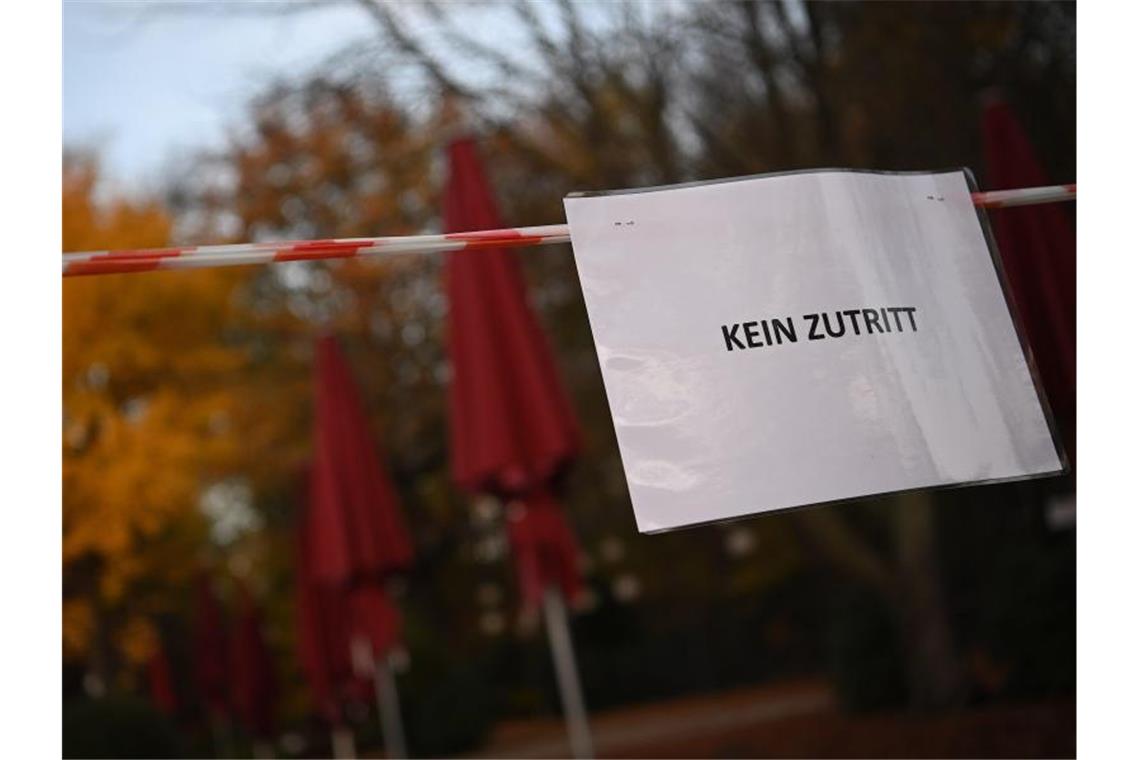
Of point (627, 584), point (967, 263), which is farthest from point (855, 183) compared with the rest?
point (627, 584)

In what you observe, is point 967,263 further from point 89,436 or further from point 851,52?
point 89,436

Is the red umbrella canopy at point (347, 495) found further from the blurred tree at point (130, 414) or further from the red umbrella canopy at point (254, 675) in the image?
the blurred tree at point (130, 414)

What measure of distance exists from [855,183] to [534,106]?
275 inches

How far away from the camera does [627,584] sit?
16.9m

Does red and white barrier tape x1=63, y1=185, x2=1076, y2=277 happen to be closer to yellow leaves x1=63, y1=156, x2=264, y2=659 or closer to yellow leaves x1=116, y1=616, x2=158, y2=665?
yellow leaves x1=63, y1=156, x2=264, y2=659

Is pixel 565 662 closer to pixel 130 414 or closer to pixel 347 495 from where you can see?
pixel 347 495

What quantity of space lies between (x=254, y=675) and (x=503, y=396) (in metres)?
7.21

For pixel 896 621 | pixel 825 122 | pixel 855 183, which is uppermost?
pixel 825 122

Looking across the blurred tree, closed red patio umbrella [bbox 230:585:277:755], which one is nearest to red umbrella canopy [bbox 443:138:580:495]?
closed red patio umbrella [bbox 230:585:277:755]

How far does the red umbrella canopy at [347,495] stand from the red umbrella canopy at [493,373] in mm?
2274

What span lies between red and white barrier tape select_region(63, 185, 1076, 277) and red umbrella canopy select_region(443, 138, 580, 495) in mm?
3388

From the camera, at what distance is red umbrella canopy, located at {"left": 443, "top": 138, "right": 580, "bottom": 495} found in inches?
242

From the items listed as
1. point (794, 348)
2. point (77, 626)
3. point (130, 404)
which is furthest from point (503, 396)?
point (130, 404)

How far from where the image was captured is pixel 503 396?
6.20 meters
